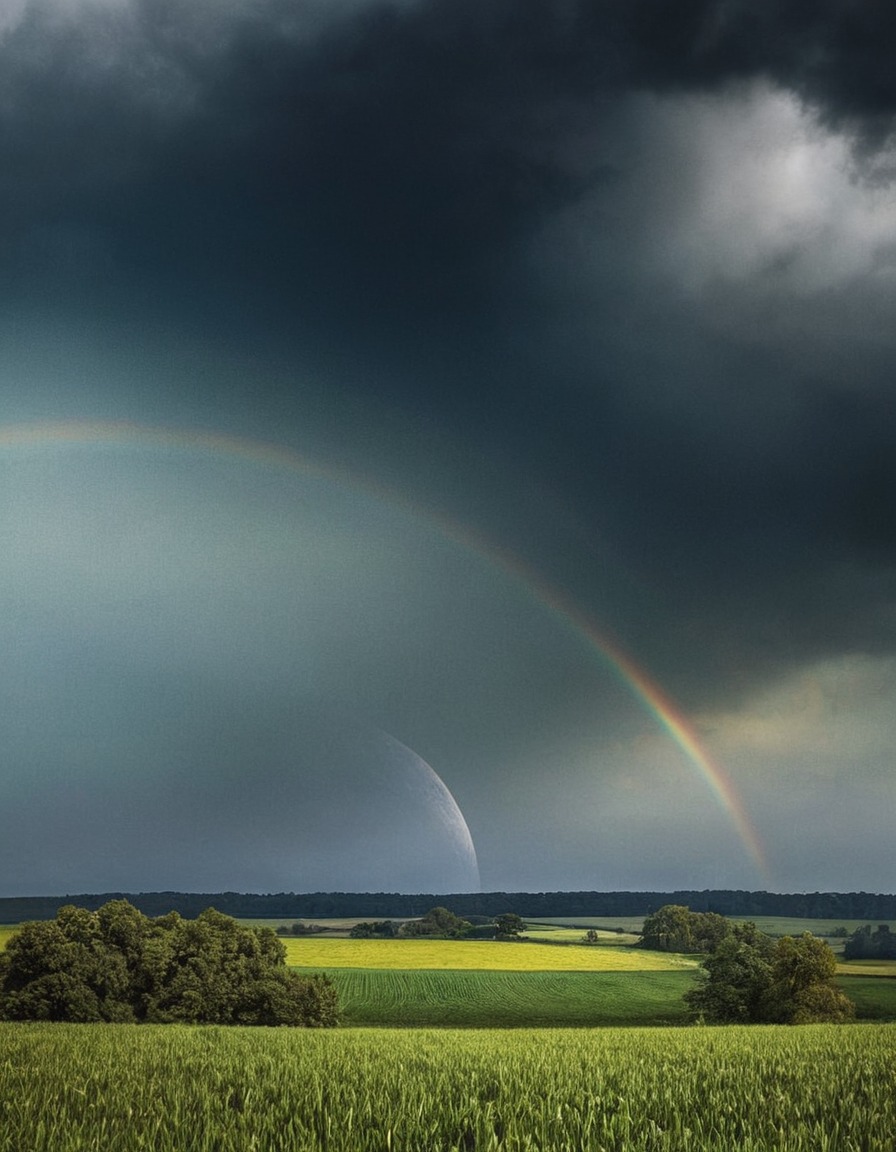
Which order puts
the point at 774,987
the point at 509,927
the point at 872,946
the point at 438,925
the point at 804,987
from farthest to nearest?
the point at 438,925, the point at 509,927, the point at 872,946, the point at 774,987, the point at 804,987

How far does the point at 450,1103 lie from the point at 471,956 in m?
119

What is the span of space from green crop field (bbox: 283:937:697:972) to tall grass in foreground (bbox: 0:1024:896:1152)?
9886cm

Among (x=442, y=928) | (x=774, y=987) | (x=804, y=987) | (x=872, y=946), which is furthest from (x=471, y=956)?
(x=872, y=946)

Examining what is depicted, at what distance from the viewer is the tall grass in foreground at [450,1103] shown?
7633 mm

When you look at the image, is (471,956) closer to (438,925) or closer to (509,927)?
(509,927)

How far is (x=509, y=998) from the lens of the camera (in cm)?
8688

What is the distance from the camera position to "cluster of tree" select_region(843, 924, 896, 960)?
127 meters

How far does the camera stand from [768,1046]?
2061cm

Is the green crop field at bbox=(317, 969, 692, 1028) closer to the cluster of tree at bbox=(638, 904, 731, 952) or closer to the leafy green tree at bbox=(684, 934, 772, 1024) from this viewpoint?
the leafy green tree at bbox=(684, 934, 772, 1024)

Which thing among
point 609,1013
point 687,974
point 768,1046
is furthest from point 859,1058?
point 687,974

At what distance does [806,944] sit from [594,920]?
12707 cm

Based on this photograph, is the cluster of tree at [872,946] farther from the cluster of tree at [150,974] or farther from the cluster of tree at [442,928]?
the cluster of tree at [150,974]

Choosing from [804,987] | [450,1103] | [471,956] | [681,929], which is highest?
[450,1103]

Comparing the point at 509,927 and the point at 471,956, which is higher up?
the point at 509,927
